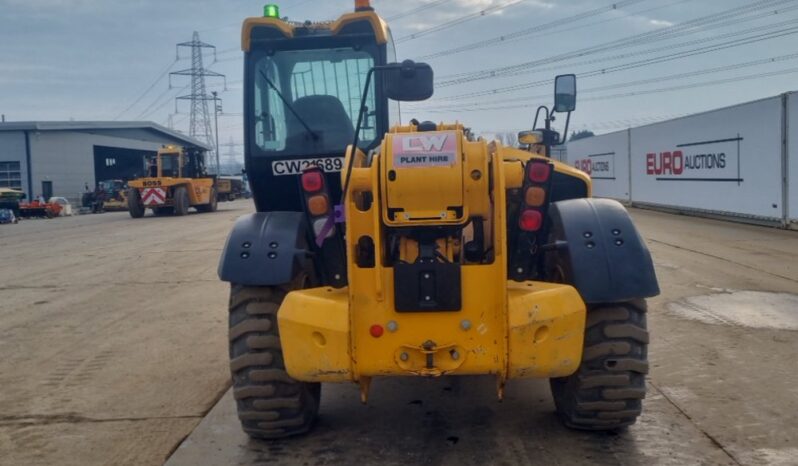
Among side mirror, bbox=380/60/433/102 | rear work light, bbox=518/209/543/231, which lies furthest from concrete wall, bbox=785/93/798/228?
side mirror, bbox=380/60/433/102

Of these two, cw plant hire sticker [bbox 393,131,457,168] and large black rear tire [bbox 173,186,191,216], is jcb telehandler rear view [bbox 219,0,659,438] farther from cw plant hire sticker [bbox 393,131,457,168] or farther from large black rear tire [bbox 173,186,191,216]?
large black rear tire [bbox 173,186,191,216]

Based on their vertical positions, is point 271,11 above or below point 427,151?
above

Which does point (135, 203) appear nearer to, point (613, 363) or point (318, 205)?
point (318, 205)

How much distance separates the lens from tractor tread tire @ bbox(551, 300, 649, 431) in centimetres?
416

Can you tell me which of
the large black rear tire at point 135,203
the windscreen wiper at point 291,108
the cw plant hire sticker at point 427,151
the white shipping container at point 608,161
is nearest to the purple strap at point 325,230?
the cw plant hire sticker at point 427,151

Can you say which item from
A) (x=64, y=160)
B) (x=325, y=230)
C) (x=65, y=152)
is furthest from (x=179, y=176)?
(x=325, y=230)

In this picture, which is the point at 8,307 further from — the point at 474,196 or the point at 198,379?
the point at 474,196

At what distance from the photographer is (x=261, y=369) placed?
4.30 meters

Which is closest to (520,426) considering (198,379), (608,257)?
(608,257)

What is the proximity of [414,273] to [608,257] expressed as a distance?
1071mm

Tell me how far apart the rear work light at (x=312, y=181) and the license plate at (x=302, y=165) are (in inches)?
58.4

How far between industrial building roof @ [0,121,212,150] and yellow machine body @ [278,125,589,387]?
4721cm

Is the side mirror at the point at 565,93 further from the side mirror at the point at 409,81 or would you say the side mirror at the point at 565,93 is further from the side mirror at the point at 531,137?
the side mirror at the point at 409,81

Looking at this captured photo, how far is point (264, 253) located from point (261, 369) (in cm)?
65
